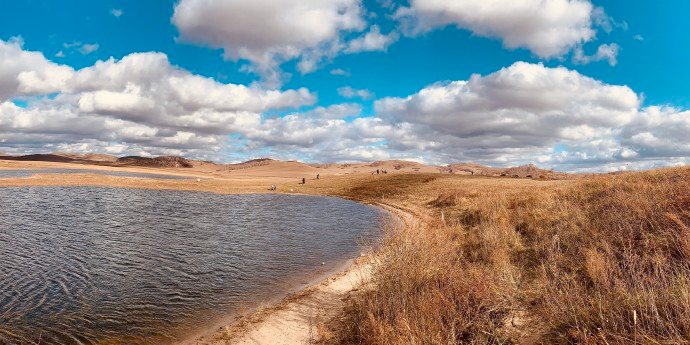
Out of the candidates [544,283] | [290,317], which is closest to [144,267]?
[290,317]

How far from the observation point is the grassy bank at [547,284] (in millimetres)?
6613

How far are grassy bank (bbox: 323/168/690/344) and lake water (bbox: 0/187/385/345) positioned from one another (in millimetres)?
5006

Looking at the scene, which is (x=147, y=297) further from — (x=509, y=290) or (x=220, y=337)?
(x=509, y=290)

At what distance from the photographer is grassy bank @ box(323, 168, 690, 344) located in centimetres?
661

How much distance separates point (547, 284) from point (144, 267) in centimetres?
1588

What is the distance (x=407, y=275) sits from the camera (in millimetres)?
10109

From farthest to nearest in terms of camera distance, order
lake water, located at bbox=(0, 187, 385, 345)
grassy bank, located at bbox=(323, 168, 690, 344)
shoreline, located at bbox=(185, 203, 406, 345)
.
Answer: lake water, located at bbox=(0, 187, 385, 345)
shoreline, located at bbox=(185, 203, 406, 345)
grassy bank, located at bbox=(323, 168, 690, 344)

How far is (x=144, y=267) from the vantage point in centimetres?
1666

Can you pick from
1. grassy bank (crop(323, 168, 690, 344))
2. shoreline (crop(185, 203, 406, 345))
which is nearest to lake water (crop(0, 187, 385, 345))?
shoreline (crop(185, 203, 406, 345))

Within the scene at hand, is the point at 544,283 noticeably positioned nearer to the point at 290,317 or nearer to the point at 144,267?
the point at 290,317

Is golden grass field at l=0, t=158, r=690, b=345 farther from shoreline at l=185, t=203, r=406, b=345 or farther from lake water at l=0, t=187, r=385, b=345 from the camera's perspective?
lake water at l=0, t=187, r=385, b=345

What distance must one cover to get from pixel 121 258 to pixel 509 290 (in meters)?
17.3

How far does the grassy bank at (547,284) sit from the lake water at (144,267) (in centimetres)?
501

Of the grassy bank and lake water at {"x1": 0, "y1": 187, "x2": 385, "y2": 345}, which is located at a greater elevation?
the grassy bank
